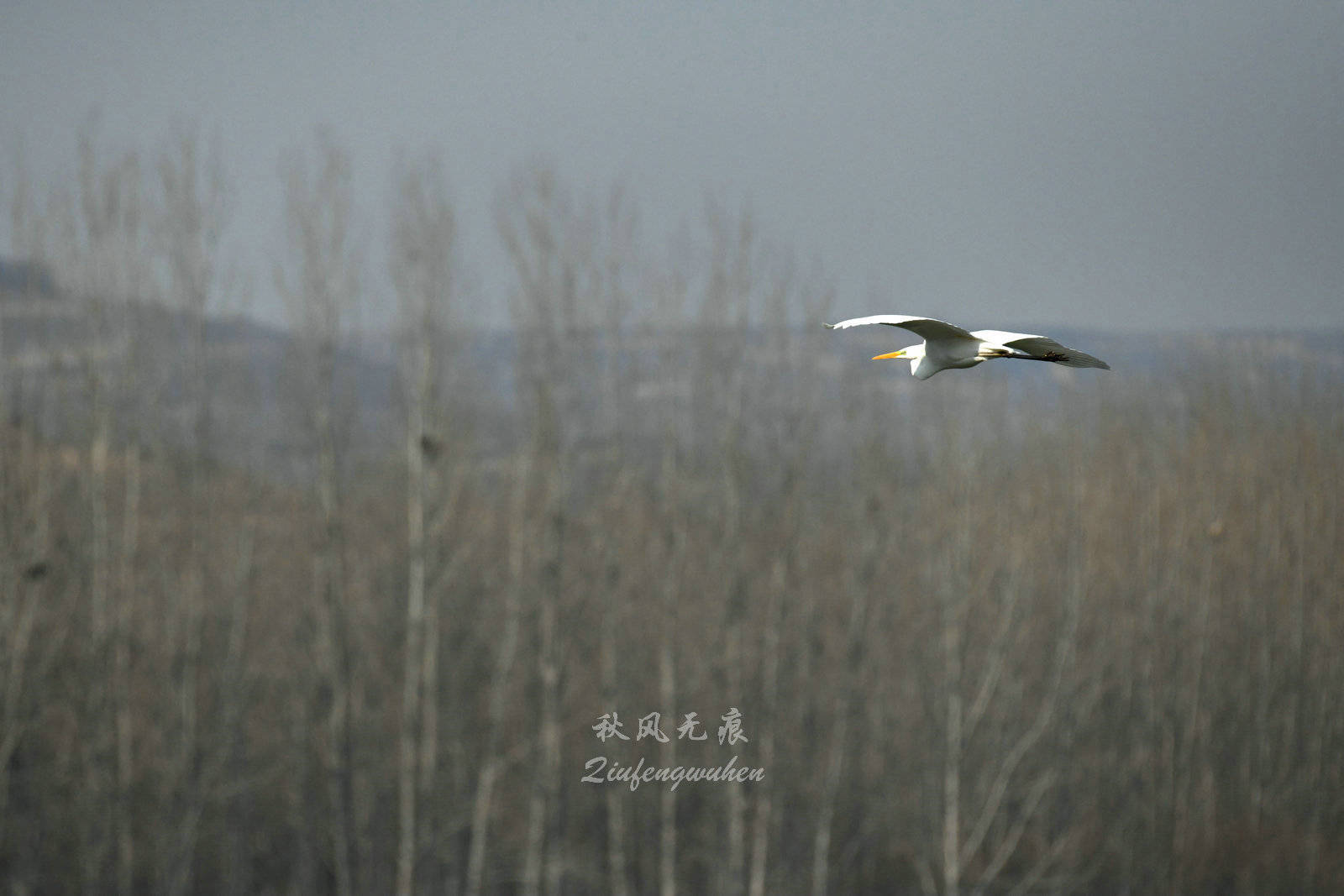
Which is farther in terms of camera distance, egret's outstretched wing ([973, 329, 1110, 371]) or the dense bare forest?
the dense bare forest

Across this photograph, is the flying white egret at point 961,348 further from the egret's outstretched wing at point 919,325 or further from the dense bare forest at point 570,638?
the dense bare forest at point 570,638

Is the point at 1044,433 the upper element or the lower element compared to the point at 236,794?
upper

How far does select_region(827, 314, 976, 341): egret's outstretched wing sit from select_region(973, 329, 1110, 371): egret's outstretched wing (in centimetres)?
7

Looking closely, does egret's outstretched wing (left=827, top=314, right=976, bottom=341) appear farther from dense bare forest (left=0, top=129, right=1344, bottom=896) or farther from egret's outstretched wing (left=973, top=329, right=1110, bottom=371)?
dense bare forest (left=0, top=129, right=1344, bottom=896)

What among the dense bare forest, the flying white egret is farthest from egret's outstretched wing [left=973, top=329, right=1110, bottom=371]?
the dense bare forest

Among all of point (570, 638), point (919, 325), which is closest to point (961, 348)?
point (919, 325)

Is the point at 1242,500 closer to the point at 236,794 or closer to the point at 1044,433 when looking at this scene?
the point at 1044,433

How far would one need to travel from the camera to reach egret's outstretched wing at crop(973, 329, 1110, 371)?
166 centimetres

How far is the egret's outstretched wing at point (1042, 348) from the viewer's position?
5.44 ft

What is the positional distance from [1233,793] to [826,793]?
8.66 metres

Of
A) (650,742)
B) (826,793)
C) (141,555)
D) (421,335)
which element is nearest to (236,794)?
(141,555)

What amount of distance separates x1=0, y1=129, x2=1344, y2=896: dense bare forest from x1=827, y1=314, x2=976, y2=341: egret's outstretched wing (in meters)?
11.1

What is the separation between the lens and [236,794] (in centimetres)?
1507

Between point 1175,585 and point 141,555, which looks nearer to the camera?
point 141,555
